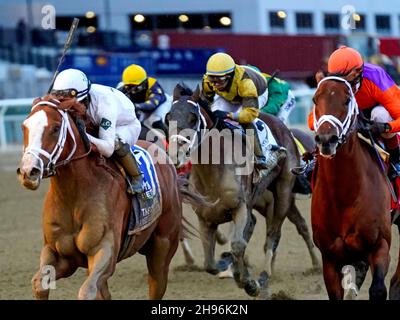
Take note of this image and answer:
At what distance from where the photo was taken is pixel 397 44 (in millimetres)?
27344

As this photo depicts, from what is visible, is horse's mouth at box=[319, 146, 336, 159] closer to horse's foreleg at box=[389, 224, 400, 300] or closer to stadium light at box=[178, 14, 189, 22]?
horse's foreleg at box=[389, 224, 400, 300]

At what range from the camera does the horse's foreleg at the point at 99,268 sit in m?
6.02

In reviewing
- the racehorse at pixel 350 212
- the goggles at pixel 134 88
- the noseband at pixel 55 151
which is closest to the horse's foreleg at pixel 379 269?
the racehorse at pixel 350 212

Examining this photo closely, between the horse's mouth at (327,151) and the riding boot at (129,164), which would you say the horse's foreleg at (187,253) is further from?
the horse's mouth at (327,151)

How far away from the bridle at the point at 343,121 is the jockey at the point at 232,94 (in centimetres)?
212

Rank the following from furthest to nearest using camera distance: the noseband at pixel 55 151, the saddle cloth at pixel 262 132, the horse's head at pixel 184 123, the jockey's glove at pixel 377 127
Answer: the saddle cloth at pixel 262 132 → the horse's head at pixel 184 123 → the jockey's glove at pixel 377 127 → the noseband at pixel 55 151

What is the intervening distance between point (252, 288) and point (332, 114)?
2392 mm

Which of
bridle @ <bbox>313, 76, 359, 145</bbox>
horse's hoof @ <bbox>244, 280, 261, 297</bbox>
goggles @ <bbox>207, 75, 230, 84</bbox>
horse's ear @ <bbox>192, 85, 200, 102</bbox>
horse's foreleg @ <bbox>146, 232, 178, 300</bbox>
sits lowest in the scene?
horse's hoof @ <bbox>244, 280, 261, 297</bbox>

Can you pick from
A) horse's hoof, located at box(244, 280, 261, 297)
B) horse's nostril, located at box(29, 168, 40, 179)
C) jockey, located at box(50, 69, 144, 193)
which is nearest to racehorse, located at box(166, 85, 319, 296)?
horse's hoof, located at box(244, 280, 261, 297)

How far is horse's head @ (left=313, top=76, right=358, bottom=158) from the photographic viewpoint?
6137 mm

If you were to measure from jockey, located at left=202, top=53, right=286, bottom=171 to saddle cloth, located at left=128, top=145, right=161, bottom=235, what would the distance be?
1.41m

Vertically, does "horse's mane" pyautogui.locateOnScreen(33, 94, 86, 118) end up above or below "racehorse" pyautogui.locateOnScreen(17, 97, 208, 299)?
above
